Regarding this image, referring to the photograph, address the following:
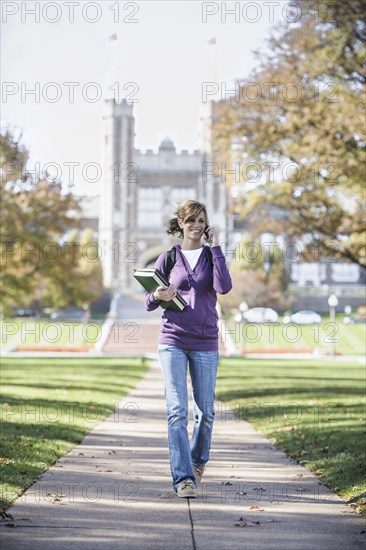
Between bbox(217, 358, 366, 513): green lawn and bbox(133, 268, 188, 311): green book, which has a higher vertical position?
bbox(133, 268, 188, 311): green book

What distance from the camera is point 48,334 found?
5219cm

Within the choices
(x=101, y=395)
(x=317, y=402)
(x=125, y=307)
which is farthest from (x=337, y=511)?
(x=125, y=307)

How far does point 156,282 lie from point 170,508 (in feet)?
4.04

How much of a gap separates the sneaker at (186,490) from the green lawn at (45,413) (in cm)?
90

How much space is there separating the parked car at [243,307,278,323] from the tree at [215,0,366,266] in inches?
1610

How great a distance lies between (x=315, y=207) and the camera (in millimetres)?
18609

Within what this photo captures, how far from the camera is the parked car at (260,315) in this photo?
200ft

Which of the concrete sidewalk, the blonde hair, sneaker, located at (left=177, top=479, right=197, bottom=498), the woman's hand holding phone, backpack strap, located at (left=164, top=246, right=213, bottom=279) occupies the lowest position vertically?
the concrete sidewalk

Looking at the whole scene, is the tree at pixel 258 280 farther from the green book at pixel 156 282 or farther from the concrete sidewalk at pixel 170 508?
the green book at pixel 156 282

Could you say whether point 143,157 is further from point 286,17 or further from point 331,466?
point 331,466

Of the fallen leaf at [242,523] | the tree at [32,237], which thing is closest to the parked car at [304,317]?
the tree at [32,237]

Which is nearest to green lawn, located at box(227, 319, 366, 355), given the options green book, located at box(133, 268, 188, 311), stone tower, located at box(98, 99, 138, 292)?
stone tower, located at box(98, 99, 138, 292)

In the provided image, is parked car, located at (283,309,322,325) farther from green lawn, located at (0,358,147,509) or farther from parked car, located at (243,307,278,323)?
green lawn, located at (0,358,147,509)

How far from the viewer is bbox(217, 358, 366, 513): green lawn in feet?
23.9
